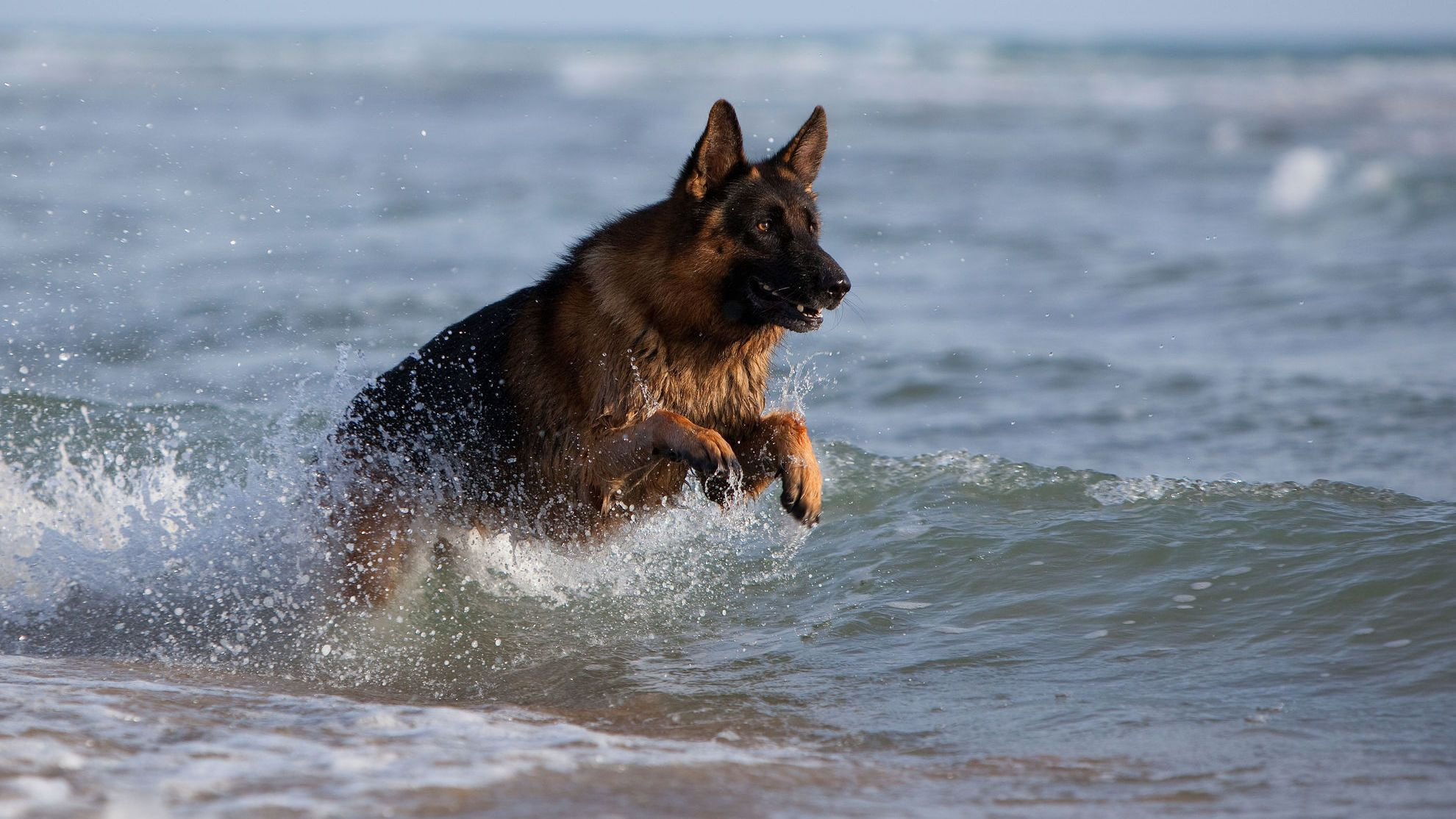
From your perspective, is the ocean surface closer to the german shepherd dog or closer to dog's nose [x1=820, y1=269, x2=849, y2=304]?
the german shepherd dog

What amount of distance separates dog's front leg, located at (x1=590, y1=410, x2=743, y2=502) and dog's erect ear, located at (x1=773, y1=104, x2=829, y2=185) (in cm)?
109

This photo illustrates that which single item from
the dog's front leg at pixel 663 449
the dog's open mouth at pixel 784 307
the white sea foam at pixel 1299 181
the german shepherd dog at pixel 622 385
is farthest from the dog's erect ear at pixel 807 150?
the white sea foam at pixel 1299 181

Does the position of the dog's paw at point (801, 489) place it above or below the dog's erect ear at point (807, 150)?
below

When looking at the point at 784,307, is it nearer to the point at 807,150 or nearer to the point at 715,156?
the point at 715,156

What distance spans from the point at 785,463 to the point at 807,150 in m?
1.24

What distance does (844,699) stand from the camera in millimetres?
4219

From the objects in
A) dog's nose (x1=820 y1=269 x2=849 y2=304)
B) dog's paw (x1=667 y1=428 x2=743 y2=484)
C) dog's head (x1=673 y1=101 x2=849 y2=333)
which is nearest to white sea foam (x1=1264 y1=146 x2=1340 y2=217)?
dog's head (x1=673 y1=101 x2=849 y2=333)

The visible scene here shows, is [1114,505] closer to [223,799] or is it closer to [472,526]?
[472,526]

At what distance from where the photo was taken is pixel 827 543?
5.93 meters

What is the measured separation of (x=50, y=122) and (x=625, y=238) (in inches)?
760

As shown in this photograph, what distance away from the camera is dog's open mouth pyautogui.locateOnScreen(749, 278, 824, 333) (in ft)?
15.4

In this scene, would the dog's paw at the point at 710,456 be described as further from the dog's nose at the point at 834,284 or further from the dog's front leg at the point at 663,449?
the dog's nose at the point at 834,284

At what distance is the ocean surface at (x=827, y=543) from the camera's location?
3.51m

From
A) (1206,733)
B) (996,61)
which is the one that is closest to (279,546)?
(1206,733)
